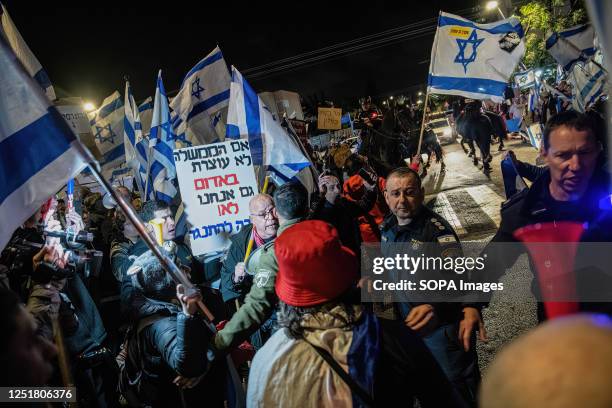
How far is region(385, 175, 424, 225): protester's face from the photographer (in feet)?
10.4

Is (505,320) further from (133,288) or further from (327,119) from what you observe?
(327,119)

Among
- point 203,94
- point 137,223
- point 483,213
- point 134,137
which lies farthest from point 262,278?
point 483,213

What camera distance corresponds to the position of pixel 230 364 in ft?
9.81

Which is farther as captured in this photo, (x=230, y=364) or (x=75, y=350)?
(x=75, y=350)

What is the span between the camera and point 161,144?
5406 millimetres

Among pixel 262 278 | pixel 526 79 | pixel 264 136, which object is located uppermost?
pixel 526 79

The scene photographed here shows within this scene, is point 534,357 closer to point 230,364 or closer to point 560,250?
point 560,250

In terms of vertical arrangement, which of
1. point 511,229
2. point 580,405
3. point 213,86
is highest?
point 213,86

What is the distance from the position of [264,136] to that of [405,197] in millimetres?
2401

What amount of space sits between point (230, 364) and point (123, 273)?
2.08m

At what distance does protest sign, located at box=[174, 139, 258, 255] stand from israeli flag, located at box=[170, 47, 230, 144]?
1.51 metres

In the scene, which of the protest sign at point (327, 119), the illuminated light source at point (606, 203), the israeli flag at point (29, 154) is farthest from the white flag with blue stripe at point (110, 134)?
the illuminated light source at point (606, 203)

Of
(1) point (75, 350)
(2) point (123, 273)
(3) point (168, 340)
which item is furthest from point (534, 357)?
(2) point (123, 273)

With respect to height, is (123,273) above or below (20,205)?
below
